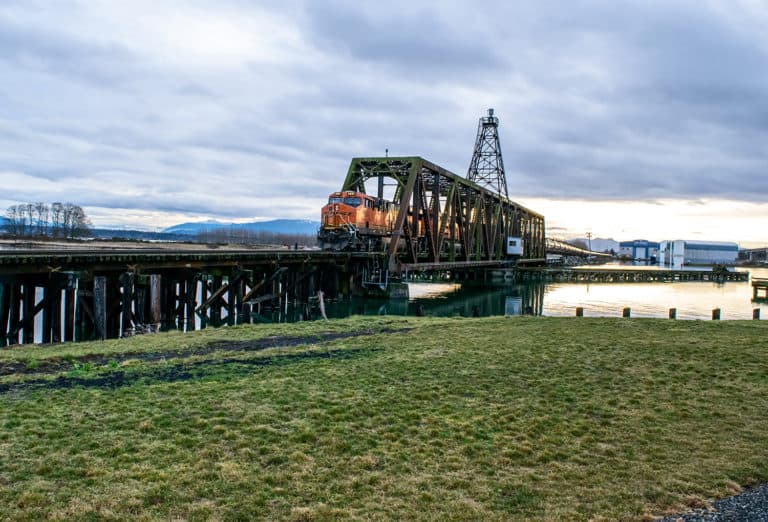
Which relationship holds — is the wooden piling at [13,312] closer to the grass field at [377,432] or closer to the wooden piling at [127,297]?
the wooden piling at [127,297]

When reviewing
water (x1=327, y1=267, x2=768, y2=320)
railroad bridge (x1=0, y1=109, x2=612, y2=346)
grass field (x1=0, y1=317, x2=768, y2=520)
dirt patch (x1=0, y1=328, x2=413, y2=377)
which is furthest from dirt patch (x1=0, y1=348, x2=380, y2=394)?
water (x1=327, y1=267, x2=768, y2=320)

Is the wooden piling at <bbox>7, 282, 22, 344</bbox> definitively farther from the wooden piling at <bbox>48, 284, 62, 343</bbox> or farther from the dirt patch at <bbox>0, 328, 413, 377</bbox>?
the dirt patch at <bbox>0, 328, 413, 377</bbox>

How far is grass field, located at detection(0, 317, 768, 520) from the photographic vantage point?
7.11m

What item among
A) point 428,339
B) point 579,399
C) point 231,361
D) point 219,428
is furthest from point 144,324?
point 579,399

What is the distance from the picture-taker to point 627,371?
14641mm

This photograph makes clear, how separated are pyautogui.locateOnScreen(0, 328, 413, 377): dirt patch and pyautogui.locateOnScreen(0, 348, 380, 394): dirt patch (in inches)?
57.7

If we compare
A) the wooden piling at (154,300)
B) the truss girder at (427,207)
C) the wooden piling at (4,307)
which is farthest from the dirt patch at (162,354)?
the truss girder at (427,207)

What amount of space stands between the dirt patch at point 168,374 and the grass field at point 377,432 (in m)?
0.09

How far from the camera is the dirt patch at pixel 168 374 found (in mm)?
12461

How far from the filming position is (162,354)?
55.4 feet

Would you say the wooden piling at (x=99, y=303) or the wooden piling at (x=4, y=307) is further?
the wooden piling at (x=4, y=307)

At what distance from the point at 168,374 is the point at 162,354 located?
3.34 m

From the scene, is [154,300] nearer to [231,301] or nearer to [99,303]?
[99,303]

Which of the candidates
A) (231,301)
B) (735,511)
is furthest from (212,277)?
(735,511)
